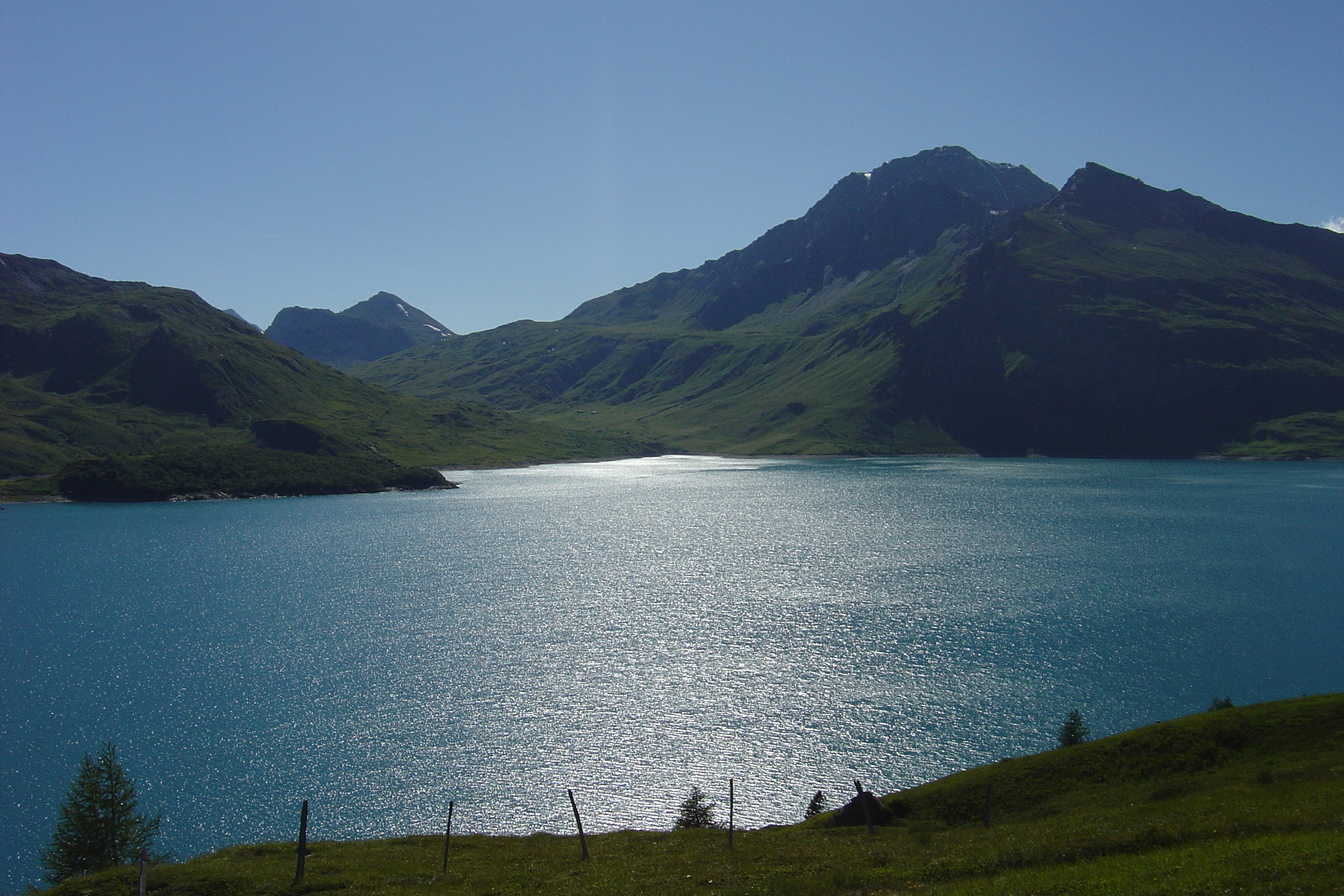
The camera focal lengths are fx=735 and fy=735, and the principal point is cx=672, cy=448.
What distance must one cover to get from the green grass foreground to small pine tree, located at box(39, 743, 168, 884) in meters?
9.74

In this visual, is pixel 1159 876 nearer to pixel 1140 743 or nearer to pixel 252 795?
pixel 1140 743

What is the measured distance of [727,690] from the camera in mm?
81812

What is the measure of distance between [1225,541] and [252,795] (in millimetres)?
175188

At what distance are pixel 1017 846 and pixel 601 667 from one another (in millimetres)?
63941

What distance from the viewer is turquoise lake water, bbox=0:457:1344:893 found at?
62500 mm

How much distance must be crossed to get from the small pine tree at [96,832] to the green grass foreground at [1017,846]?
9.74 meters

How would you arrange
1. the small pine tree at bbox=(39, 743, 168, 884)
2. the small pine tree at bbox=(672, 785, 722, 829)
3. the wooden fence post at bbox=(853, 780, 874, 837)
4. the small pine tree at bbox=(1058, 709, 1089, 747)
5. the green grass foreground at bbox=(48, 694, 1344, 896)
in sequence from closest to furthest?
the green grass foreground at bbox=(48, 694, 1344, 896) < the wooden fence post at bbox=(853, 780, 874, 837) < the small pine tree at bbox=(39, 743, 168, 884) < the small pine tree at bbox=(672, 785, 722, 829) < the small pine tree at bbox=(1058, 709, 1089, 747)

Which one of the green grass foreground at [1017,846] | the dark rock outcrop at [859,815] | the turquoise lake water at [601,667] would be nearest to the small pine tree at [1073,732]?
the turquoise lake water at [601,667]

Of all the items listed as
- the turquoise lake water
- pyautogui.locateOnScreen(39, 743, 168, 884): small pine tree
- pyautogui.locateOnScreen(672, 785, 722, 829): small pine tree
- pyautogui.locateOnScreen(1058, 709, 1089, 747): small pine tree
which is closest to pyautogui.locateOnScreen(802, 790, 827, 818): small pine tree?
the turquoise lake water

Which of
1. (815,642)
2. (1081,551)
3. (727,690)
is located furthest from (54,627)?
(1081,551)

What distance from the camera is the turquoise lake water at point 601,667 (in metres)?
62.5

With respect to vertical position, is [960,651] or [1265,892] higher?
A: [1265,892]

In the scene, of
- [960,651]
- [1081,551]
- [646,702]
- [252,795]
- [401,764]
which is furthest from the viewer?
[1081,551]

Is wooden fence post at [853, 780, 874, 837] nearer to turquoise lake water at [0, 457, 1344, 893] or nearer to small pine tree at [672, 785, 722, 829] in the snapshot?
small pine tree at [672, 785, 722, 829]
